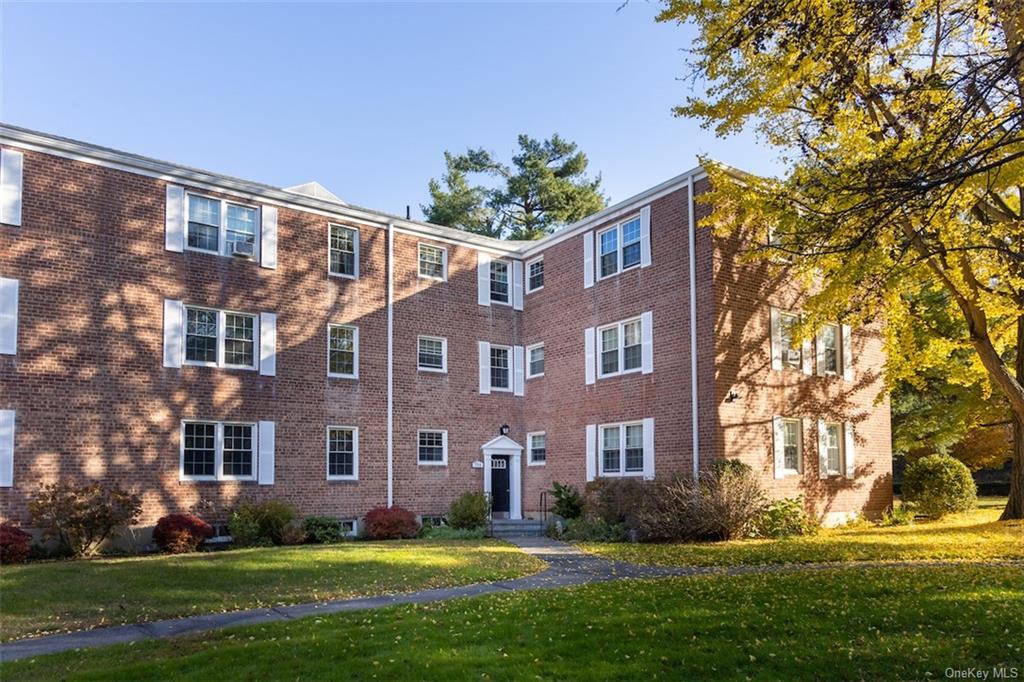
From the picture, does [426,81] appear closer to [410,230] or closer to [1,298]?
[410,230]

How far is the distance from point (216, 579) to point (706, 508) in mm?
9312

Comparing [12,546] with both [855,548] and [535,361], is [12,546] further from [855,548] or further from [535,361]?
[855,548]

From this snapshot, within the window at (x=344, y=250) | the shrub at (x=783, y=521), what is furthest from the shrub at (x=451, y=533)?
the window at (x=344, y=250)

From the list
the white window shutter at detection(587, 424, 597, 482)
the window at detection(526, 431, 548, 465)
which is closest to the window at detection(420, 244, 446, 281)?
the window at detection(526, 431, 548, 465)

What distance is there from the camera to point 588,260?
2128 cm

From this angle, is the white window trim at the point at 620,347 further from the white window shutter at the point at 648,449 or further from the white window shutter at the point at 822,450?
the white window shutter at the point at 822,450

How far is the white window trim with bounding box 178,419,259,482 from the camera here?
17.3m

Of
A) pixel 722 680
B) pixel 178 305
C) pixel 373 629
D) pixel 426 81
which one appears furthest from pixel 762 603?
pixel 178 305

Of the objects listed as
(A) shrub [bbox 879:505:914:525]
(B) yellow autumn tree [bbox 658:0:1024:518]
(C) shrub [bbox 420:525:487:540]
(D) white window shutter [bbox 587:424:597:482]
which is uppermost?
(B) yellow autumn tree [bbox 658:0:1024:518]

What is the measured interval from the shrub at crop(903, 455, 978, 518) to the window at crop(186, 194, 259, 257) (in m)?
17.9

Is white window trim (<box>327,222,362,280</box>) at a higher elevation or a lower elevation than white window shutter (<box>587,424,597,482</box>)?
higher

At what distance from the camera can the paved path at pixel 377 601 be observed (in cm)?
816

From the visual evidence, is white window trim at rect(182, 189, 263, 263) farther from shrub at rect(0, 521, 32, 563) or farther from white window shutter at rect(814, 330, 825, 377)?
white window shutter at rect(814, 330, 825, 377)

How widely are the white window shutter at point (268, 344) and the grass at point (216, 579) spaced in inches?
196
